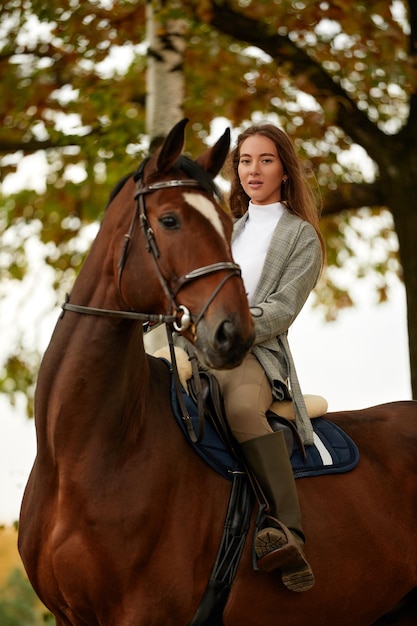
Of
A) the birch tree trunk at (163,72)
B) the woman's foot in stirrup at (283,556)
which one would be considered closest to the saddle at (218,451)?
the woman's foot in stirrup at (283,556)

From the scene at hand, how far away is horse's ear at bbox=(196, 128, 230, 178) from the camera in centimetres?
401

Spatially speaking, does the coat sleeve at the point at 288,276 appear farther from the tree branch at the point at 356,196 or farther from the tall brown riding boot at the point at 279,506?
the tree branch at the point at 356,196

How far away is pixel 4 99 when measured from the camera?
38.2 ft

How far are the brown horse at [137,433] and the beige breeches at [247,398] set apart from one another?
0.26 meters

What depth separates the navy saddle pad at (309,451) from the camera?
425cm

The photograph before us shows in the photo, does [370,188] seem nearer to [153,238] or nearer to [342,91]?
[342,91]

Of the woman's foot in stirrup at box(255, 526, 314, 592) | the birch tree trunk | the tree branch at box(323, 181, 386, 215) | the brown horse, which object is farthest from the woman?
the tree branch at box(323, 181, 386, 215)

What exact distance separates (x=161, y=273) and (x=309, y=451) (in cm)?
145

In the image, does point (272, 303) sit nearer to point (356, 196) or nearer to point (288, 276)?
point (288, 276)

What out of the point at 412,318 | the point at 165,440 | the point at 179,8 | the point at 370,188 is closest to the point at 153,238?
the point at 165,440

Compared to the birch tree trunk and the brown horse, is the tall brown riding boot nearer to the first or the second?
the brown horse

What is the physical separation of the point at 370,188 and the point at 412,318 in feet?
6.77

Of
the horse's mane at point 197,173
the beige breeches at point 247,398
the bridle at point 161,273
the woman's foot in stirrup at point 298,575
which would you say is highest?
the horse's mane at point 197,173

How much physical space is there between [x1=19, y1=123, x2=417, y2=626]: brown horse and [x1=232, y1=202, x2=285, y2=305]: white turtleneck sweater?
2.29 feet
